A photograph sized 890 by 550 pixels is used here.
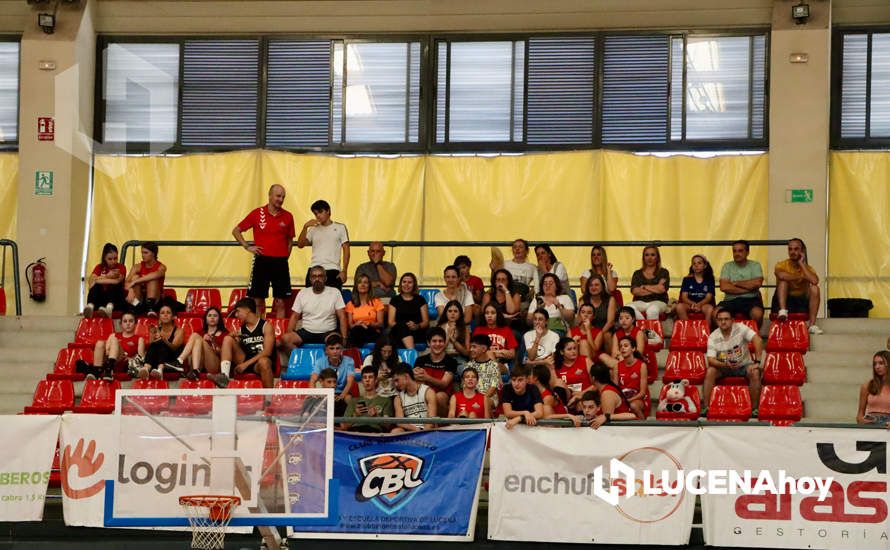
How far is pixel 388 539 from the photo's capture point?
12.9 meters

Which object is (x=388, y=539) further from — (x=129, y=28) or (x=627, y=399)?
(x=129, y=28)

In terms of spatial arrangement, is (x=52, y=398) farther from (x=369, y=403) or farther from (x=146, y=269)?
(x=369, y=403)

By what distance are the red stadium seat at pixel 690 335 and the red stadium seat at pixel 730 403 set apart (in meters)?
1.31

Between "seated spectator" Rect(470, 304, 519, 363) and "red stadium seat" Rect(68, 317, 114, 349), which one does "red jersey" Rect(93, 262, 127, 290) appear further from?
"seated spectator" Rect(470, 304, 519, 363)

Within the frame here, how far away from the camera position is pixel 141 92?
21953 mm

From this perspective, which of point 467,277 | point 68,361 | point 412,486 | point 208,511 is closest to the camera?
point 208,511

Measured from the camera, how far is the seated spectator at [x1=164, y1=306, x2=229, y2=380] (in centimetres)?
1589

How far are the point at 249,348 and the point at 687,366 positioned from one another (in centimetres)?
499

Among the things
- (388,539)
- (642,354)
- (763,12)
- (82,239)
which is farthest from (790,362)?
(82,239)

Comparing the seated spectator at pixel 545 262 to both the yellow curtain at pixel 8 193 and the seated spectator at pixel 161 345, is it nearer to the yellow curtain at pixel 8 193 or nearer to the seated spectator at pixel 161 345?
the seated spectator at pixel 161 345

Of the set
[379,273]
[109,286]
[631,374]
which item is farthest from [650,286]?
[109,286]

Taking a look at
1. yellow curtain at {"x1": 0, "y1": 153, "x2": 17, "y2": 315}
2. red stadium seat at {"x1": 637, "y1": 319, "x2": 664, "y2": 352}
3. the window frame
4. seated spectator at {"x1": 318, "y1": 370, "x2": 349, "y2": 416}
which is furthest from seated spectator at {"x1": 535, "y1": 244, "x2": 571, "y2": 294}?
the window frame

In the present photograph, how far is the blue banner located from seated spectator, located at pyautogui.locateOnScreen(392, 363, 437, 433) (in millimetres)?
1153

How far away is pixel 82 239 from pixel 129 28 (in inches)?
134
